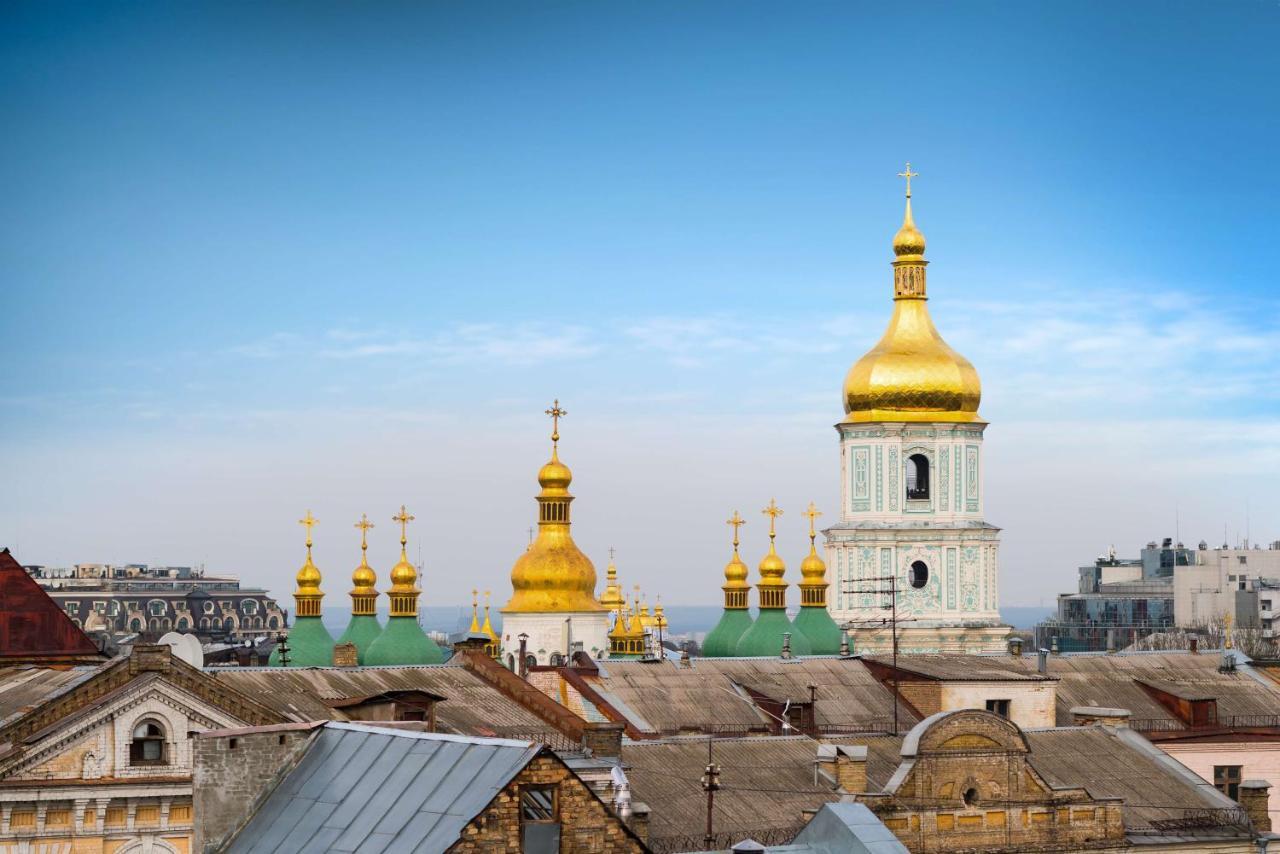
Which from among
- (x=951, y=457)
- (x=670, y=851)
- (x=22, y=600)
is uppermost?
(x=951, y=457)

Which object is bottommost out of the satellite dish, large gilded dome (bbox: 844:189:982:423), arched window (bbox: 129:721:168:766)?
arched window (bbox: 129:721:168:766)

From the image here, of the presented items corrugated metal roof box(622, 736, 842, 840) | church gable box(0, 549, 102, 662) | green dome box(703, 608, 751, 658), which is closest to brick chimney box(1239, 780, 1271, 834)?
corrugated metal roof box(622, 736, 842, 840)

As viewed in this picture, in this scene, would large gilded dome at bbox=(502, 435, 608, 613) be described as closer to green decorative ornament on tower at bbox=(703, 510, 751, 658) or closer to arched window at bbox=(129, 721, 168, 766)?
green decorative ornament on tower at bbox=(703, 510, 751, 658)

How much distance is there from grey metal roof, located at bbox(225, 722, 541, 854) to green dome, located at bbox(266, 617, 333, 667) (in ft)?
165

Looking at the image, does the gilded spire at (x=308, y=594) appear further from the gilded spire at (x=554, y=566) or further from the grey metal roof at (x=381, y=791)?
the grey metal roof at (x=381, y=791)

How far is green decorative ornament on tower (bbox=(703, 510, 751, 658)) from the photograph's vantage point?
9194cm

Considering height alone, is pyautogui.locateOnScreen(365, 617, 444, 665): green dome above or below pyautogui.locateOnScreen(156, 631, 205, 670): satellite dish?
above

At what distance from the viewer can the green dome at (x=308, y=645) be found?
86.5 metres

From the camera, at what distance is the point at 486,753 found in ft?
101

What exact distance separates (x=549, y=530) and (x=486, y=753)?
68.0 meters

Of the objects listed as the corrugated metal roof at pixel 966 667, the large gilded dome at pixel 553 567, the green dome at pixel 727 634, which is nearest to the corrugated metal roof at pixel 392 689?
the corrugated metal roof at pixel 966 667

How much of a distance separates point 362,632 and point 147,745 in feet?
148

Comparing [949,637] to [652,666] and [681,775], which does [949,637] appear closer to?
[652,666]

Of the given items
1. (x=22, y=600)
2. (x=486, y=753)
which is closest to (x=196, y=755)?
(x=486, y=753)
